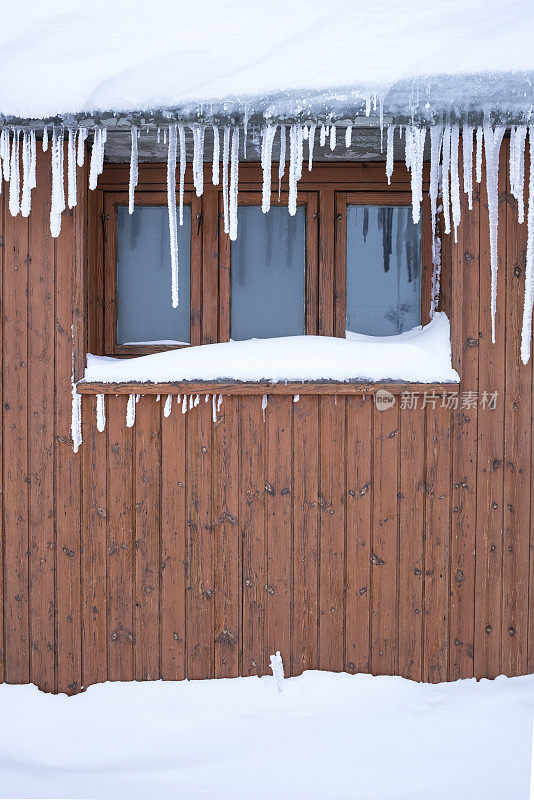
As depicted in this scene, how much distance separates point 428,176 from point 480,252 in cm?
81

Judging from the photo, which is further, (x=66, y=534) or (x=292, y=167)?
(x=66, y=534)

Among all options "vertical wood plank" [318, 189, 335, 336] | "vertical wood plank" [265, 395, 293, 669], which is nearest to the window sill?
"vertical wood plank" [265, 395, 293, 669]

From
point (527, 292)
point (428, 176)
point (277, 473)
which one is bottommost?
point (277, 473)

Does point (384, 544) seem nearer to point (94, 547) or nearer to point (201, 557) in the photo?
point (201, 557)

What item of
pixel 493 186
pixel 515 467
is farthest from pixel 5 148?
pixel 515 467

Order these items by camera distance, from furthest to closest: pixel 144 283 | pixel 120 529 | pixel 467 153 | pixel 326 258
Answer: pixel 144 283, pixel 326 258, pixel 120 529, pixel 467 153

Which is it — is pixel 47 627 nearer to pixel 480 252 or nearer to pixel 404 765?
pixel 404 765

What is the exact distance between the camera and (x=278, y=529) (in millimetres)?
3512

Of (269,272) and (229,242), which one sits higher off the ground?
(229,242)

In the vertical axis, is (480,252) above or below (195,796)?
above

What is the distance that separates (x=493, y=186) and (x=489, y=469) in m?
1.75

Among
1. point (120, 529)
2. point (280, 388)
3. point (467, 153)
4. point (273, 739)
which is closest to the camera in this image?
point (273, 739)

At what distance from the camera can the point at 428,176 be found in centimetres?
394

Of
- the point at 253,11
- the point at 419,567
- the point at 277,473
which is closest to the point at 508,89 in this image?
the point at 253,11
